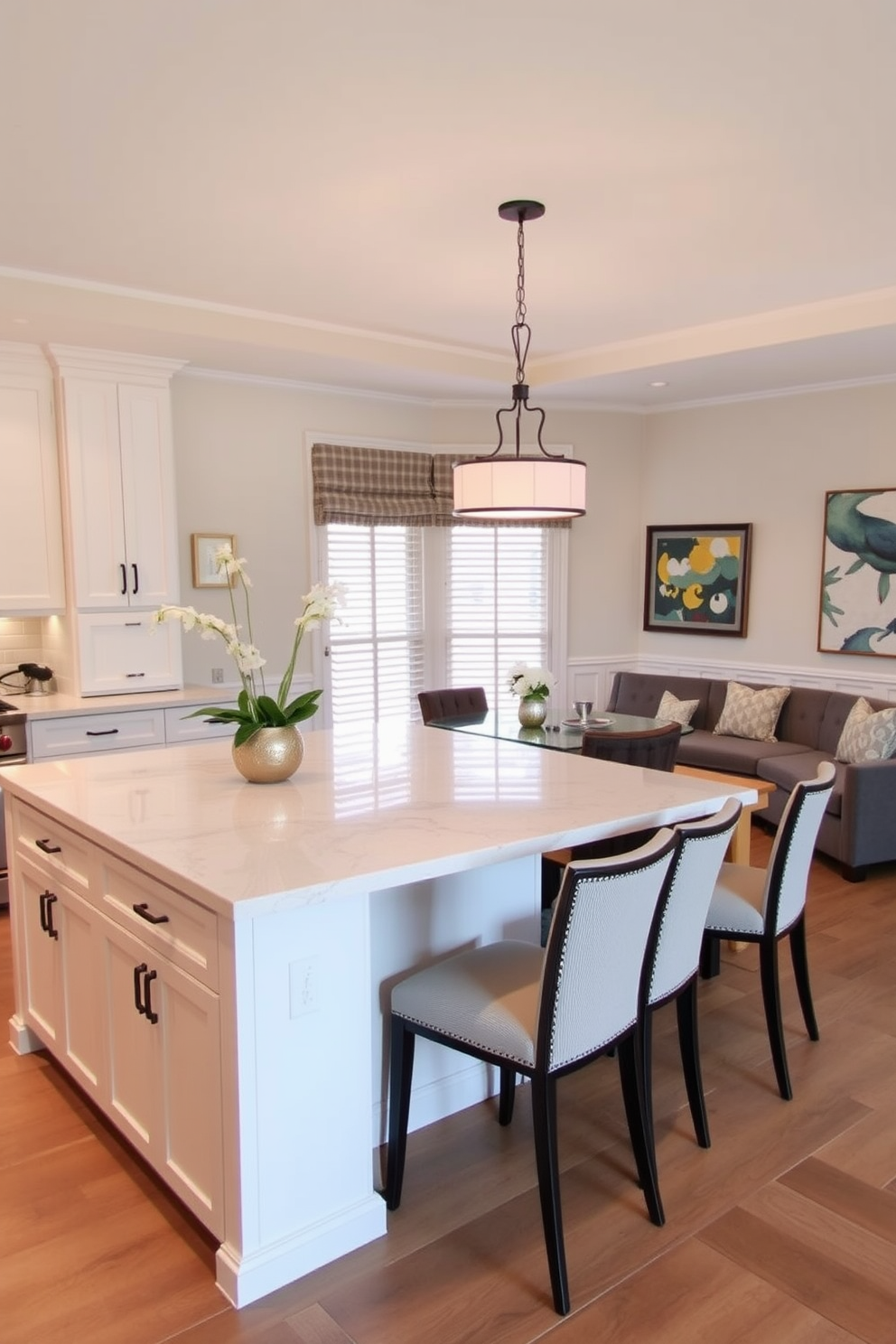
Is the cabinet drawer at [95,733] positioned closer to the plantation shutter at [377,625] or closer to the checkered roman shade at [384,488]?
the plantation shutter at [377,625]

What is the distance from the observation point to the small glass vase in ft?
15.7

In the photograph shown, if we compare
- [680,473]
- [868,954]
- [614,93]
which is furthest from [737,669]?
[614,93]

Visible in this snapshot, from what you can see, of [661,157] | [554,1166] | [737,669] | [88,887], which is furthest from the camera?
[737,669]

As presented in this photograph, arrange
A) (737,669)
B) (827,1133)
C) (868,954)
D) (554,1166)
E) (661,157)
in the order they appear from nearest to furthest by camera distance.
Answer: (554,1166), (827,1133), (661,157), (868,954), (737,669)

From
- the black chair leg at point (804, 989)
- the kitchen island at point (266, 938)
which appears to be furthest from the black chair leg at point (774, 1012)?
the kitchen island at point (266, 938)

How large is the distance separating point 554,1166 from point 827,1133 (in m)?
1.06

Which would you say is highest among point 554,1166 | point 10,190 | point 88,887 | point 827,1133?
point 10,190

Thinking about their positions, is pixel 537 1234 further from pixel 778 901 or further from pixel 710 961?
pixel 710 961

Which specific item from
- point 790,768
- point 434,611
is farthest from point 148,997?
point 434,611

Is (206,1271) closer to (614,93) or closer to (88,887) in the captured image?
(88,887)

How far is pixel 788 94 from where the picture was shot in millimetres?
2555

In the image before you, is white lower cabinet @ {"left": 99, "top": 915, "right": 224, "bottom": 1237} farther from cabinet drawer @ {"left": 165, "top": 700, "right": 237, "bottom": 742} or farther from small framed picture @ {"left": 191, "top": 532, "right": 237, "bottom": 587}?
small framed picture @ {"left": 191, "top": 532, "right": 237, "bottom": 587}

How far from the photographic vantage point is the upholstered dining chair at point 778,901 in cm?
273

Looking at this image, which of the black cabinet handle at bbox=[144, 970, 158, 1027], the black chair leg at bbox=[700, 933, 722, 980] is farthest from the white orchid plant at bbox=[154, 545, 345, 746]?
the black chair leg at bbox=[700, 933, 722, 980]
